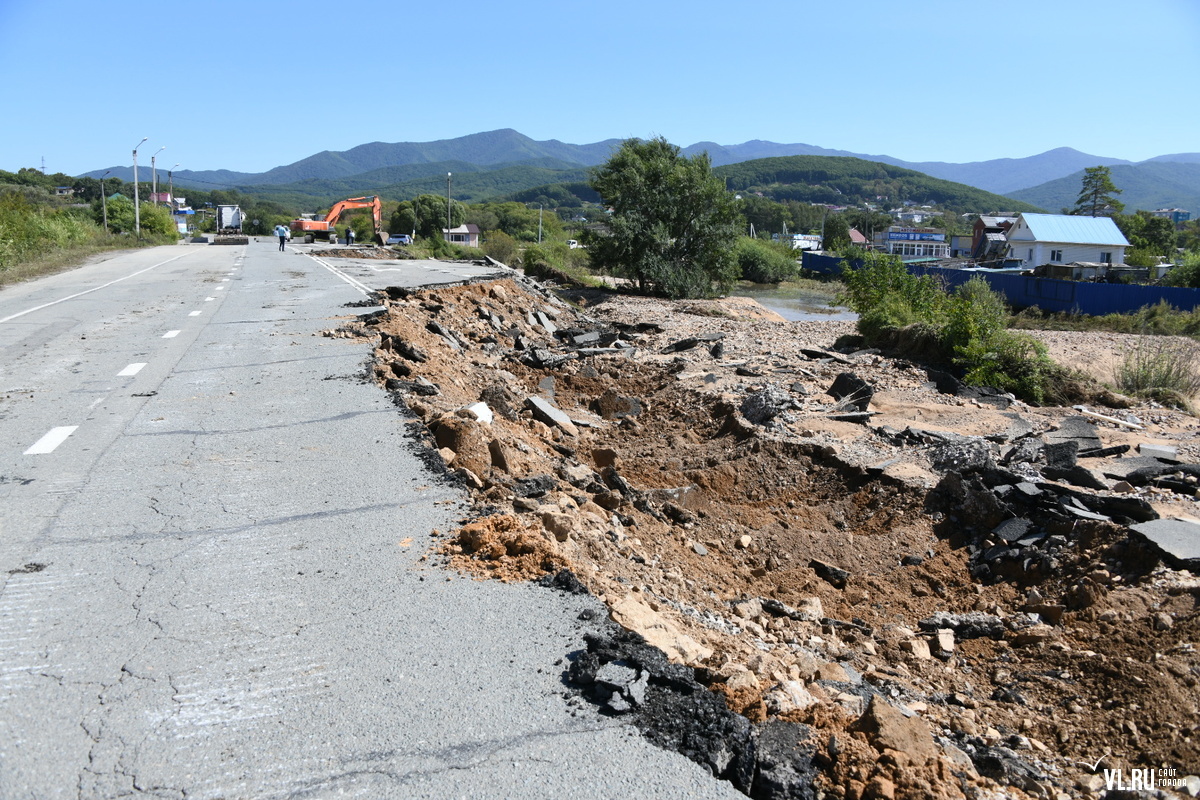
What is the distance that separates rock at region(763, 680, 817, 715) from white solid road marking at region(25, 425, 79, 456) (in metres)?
6.15

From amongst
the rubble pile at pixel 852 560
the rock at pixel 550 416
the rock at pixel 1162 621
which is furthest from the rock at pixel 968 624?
the rock at pixel 550 416

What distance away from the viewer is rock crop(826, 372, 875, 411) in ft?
40.3

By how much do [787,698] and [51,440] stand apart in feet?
21.6

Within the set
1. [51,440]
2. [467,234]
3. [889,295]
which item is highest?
[467,234]

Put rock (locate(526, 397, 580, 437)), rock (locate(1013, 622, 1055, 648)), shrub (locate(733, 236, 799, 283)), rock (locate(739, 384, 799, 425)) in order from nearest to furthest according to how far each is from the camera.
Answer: rock (locate(1013, 622, 1055, 648)) → rock (locate(526, 397, 580, 437)) → rock (locate(739, 384, 799, 425)) → shrub (locate(733, 236, 799, 283))

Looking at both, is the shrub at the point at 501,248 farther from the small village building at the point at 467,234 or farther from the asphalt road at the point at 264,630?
the small village building at the point at 467,234

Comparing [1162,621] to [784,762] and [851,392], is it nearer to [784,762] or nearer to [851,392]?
[784,762]

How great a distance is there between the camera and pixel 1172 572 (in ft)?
19.4

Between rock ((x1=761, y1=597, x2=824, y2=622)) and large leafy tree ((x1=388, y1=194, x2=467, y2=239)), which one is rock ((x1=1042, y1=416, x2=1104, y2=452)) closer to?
rock ((x1=761, y1=597, x2=824, y2=622))

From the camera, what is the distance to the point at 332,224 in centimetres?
6209

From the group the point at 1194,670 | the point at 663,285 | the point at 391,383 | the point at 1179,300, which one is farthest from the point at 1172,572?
the point at 1179,300

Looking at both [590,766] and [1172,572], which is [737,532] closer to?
[1172,572]

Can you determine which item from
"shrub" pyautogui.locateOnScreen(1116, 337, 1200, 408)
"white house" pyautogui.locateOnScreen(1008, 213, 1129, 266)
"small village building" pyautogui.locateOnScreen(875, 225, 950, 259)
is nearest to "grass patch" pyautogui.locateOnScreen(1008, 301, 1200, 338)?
"shrub" pyautogui.locateOnScreen(1116, 337, 1200, 408)

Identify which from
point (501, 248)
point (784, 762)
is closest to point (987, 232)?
point (501, 248)
